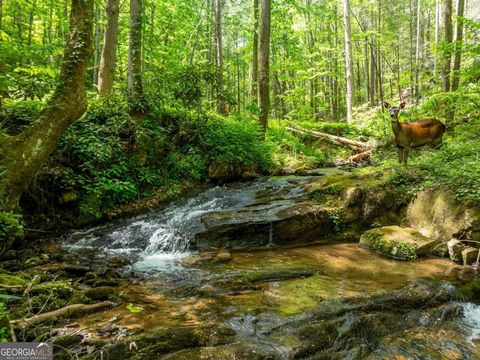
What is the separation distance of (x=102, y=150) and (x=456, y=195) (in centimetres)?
800

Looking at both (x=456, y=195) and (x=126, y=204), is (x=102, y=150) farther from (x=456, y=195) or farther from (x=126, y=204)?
(x=456, y=195)

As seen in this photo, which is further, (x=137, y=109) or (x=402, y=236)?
(x=137, y=109)

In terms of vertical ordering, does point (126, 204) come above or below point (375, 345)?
above

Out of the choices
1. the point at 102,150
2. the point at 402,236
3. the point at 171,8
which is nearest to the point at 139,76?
the point at 102,150

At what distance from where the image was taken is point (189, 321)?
3.60 metres

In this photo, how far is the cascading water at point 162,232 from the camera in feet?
21.1

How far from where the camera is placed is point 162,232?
7098mm

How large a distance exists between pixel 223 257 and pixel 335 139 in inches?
479

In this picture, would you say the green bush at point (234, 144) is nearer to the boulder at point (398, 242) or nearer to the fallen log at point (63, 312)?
the boulder at point (398, 242)

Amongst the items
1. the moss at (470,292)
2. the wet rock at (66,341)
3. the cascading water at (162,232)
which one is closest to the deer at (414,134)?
the cascading water at (162,232)

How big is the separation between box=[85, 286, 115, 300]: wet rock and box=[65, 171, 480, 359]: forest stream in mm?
212

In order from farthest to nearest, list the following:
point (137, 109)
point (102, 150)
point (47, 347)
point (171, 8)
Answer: point (171, 8), point (137, 109), point (102, 150), point (47, 347)

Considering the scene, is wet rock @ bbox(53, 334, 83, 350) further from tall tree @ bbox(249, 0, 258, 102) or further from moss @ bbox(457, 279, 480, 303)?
tall tree @ bbox(249, 0, 258, 102)

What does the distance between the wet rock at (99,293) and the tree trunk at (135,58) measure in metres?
7.12
